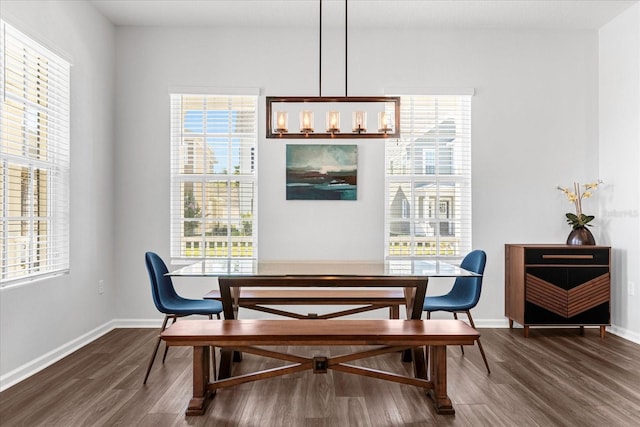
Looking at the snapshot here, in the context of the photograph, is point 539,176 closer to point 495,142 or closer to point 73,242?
point 495,142

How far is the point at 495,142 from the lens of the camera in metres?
4.92

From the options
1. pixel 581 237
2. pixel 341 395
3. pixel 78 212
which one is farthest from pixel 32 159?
pixel 581 237

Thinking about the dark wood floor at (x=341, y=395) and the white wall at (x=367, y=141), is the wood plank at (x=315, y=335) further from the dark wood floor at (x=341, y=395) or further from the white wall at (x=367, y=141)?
the white wall at (x=367, y=141)

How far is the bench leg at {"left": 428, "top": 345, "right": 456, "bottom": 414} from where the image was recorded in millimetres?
2688

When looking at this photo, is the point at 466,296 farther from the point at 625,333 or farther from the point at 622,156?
the point at 622,156

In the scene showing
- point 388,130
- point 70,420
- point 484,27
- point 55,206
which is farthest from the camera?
point 484,27

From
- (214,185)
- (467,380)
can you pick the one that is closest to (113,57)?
(214,185)

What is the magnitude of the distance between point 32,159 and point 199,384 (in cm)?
212

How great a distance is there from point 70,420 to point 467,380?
247cm

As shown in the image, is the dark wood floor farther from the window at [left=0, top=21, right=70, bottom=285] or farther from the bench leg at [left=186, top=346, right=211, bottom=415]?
the window at [left=0, top=21, right=70, bottom=285]

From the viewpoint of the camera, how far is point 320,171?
15.9ft

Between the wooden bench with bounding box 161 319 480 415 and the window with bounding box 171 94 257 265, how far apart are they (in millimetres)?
1956

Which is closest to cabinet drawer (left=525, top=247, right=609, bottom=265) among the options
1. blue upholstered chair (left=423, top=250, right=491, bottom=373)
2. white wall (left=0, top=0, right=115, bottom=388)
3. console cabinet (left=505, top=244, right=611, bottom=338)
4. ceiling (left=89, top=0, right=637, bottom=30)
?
console cabinet (left=505, top=244, right=611, bottom=338)

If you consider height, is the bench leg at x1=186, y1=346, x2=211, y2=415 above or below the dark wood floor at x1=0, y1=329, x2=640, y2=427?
above
